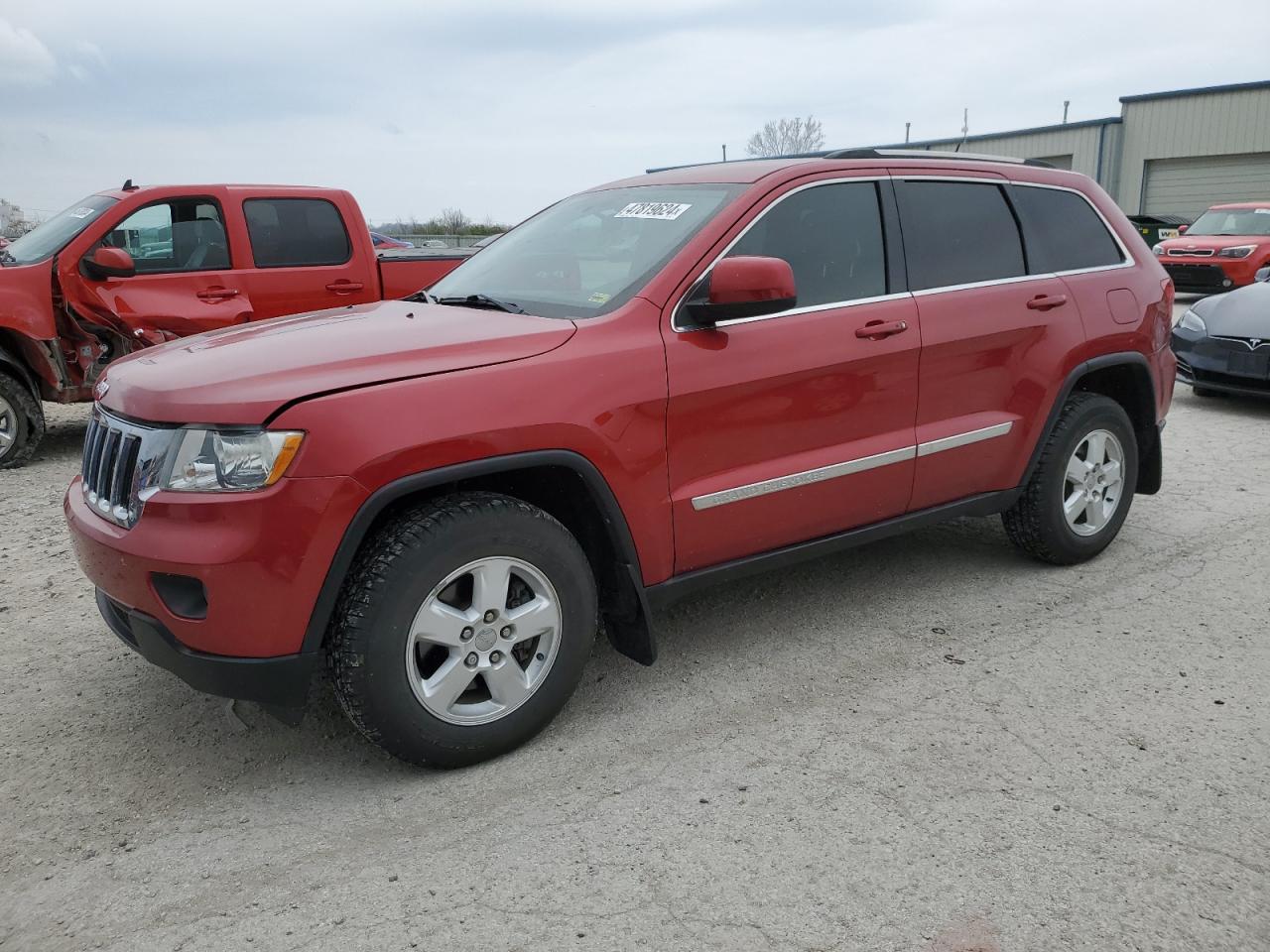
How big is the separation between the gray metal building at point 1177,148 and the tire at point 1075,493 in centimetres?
2534

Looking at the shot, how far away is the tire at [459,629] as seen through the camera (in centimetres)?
287

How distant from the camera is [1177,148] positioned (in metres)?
29.7

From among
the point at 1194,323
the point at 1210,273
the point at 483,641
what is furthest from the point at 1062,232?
the point at 1210,273

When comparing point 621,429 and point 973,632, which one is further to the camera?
point 973,632

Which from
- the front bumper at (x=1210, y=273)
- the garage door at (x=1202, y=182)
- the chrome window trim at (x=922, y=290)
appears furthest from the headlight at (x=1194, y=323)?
the garage door at (x=1202, y=182)

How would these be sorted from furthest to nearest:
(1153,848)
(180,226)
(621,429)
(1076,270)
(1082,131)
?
(1082,131) < (180,226) < (1076,270) < (621,429) < (1153,848)

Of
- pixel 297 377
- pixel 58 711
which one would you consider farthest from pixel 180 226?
pixel 297 377

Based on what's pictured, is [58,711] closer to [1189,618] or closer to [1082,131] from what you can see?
[1189,618]

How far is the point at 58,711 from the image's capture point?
→ 359cm

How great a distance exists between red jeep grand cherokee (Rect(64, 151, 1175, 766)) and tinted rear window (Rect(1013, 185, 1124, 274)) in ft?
0.07

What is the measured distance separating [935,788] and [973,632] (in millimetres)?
1265

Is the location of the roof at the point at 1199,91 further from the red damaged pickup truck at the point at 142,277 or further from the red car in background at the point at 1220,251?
the red damaged pickup truck at the point at 142,277

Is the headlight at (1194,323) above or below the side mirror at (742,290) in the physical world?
below

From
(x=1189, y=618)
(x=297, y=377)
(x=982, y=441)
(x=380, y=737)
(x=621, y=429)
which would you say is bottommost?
(x=1189, y=618)
